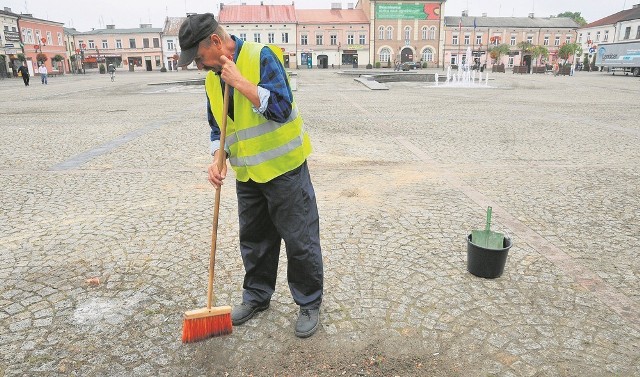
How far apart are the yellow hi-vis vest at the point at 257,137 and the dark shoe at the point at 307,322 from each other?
90 cm

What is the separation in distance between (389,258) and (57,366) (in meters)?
2.37

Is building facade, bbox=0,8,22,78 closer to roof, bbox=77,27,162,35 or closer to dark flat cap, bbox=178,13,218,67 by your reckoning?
roof, bbox=77,27,162,35

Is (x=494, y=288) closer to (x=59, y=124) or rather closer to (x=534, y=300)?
(x=534, y=300)

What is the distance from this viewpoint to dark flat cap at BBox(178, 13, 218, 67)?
218 cm

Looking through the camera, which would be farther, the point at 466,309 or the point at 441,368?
the point at 466,309

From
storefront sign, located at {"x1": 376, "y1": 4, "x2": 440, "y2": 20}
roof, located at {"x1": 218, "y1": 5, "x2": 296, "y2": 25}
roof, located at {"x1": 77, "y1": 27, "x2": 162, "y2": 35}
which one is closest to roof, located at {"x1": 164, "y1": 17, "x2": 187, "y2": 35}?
roof, located at {"x1": 77, "y1": 27, "x2": 162, "y2": 35}

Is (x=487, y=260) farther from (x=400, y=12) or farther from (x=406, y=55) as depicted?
(x=406, y=55)

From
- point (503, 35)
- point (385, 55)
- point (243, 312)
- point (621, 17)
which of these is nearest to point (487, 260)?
point (243, 312)

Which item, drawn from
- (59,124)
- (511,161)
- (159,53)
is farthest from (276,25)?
(511,161)

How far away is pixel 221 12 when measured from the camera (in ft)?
219

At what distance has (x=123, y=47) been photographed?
74.9 meters

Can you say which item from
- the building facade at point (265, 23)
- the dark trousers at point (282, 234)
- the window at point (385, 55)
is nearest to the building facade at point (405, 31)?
the window at point (385, 55)

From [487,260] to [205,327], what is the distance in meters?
2.01

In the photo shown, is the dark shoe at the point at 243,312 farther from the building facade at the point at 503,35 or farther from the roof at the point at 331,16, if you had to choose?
the building facade at the point at 503,35
